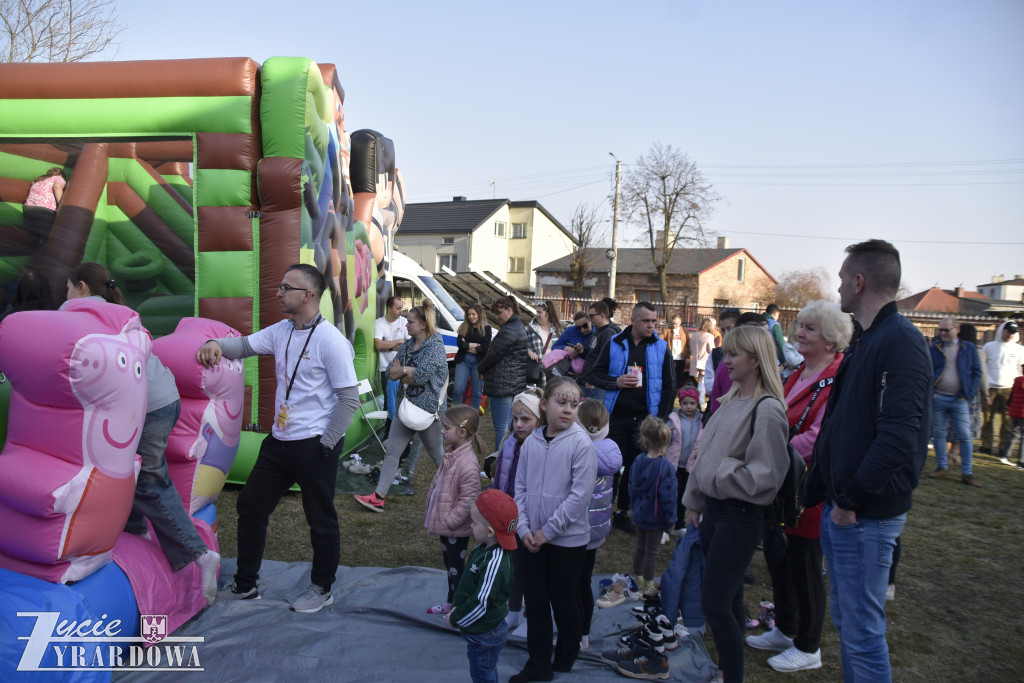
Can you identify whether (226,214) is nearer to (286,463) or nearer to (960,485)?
(286,463)

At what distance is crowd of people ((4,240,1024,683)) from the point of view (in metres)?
2.55

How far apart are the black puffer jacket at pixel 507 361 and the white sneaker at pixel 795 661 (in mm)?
3394

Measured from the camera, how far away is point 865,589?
2.55 metres

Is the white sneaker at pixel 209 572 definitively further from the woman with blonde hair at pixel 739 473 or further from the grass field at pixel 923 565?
the woman with blonde hair at pixel 739 473

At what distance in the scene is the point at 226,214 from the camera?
5465 mm

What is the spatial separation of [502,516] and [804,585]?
173 centimetres

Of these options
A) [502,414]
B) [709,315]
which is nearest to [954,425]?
[502,414]

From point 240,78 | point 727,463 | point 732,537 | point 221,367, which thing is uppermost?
point 240,78

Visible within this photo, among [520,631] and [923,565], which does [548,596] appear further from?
[923,565]

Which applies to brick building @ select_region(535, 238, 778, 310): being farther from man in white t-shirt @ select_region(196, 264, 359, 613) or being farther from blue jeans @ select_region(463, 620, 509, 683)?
blue jeans @ select_region(463, 620, 509, 683)

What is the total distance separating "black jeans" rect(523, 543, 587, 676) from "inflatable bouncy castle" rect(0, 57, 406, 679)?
1.75m

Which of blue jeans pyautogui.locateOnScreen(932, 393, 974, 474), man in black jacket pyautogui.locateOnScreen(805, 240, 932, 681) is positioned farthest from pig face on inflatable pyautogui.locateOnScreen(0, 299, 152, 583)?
blue jeans pyautogui.locateOnScreen(932, 393, 974, 474)

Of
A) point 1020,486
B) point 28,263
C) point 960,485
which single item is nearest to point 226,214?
point 28,263

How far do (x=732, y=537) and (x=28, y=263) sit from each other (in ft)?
19.8
